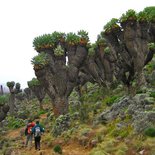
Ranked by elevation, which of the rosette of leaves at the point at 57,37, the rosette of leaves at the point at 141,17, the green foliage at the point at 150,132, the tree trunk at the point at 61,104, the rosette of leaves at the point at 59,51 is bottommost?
the green foliage at the point at 150,132

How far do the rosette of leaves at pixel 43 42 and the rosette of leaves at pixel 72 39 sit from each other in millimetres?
1630

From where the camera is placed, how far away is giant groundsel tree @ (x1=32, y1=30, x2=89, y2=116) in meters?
29.9

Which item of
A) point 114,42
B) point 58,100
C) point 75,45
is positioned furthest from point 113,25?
point 58,100

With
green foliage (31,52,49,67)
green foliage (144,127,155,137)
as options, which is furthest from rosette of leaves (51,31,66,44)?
green foliage (144,127,155,137)

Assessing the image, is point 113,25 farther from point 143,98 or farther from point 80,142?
point 80,142

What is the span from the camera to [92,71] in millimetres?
40969

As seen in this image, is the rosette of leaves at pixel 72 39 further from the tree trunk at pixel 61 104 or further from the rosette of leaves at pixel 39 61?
the tree trunk at pixel 61 104

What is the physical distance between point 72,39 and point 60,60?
2.28m

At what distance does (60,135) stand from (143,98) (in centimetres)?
756

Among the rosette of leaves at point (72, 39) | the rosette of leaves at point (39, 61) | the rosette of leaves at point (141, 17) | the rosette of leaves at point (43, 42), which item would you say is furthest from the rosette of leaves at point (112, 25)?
the rosette of leaves at point (39, 61)

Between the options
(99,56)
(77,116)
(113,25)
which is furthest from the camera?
(99,56)

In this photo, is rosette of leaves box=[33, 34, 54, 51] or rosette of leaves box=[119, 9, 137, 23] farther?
rosette of leaves box=[33, 34, 54, 51]

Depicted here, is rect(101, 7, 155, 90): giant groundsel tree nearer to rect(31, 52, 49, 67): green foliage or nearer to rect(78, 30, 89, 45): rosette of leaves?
rect(78, 30, 89, 45): rosette of leaves

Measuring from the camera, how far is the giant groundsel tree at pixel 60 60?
2988cm
